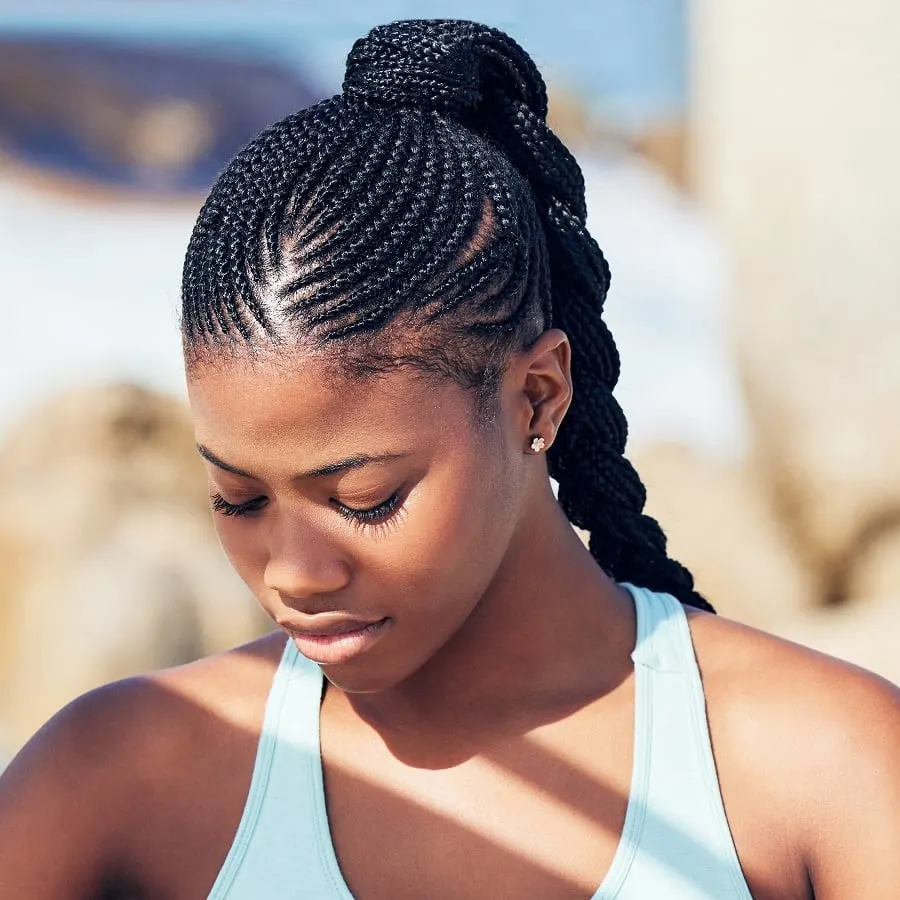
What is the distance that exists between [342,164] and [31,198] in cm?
1053

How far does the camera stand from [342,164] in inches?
63.3

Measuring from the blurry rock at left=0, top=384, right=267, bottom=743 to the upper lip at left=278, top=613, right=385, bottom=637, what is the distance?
2.49 m

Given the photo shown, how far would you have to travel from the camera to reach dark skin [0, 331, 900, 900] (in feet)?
5.11

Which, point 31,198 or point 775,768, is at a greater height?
point 775,768

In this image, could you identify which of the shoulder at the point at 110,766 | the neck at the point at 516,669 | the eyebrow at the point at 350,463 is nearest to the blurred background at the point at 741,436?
the neck at the point at 516,669

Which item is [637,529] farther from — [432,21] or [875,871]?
[432,21]

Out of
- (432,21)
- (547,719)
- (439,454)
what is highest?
(432,21)

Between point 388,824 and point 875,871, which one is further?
point 388,824

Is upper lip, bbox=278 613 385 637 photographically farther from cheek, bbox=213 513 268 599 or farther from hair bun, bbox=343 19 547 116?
hair bun, bbox=343 19 547 116

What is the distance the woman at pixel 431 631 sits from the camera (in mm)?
1560

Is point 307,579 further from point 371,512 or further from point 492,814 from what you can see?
point 492,814

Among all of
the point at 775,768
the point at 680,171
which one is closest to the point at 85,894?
the point at 775,768

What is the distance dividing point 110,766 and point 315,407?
0.59 meters

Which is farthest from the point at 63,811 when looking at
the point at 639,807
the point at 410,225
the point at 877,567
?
the point at 877,567
